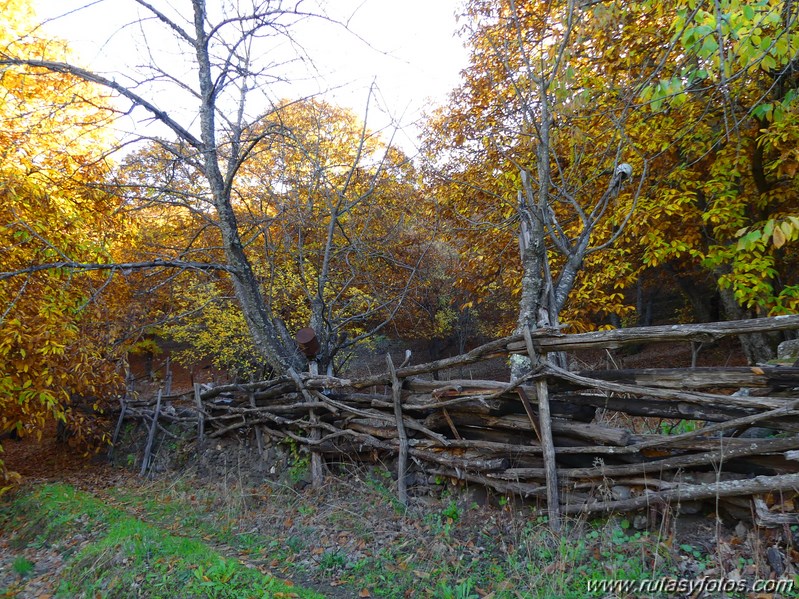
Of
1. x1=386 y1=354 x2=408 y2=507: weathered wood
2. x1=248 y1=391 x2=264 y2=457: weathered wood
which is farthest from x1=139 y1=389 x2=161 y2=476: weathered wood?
x1=386 y1=354 x2=408 y2=507: weathered wood

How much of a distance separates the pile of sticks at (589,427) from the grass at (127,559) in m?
1.86

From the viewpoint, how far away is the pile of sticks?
343 cm

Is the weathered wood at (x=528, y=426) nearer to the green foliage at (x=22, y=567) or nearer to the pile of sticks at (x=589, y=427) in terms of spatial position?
the pile of sticks at (x=589, y=427)

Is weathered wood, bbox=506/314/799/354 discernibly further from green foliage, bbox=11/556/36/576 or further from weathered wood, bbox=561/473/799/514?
green foliage, bbox=11/556/36/576

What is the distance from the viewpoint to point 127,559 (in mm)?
4609

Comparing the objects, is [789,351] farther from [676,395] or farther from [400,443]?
[400,443]

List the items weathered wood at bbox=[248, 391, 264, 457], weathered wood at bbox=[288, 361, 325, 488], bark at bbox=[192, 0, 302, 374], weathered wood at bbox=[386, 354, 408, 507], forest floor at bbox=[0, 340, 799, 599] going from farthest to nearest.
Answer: weathered wood at bbox=[248, 391, 264, 457]
bark at bbox=[192, 0, 302, 374]
weathered wood at bbox=[288, 361, 325, 488]
weathered wood at bbox=[386, 354, 408, 507]
forest floor at bbox=[0, 340, 799, 599]

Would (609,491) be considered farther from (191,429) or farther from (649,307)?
(649,307)

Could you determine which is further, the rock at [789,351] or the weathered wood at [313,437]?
the weathered wood at [313,437]

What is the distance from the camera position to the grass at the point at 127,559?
13.0ft

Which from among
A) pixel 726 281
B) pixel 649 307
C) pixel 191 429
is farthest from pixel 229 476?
pixel 649 307

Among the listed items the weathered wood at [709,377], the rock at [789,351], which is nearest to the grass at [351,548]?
the weathered wood at [709,377]

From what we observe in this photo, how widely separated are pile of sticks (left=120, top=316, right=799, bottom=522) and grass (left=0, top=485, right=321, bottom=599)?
1.86 meters

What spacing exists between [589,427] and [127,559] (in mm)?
4215
